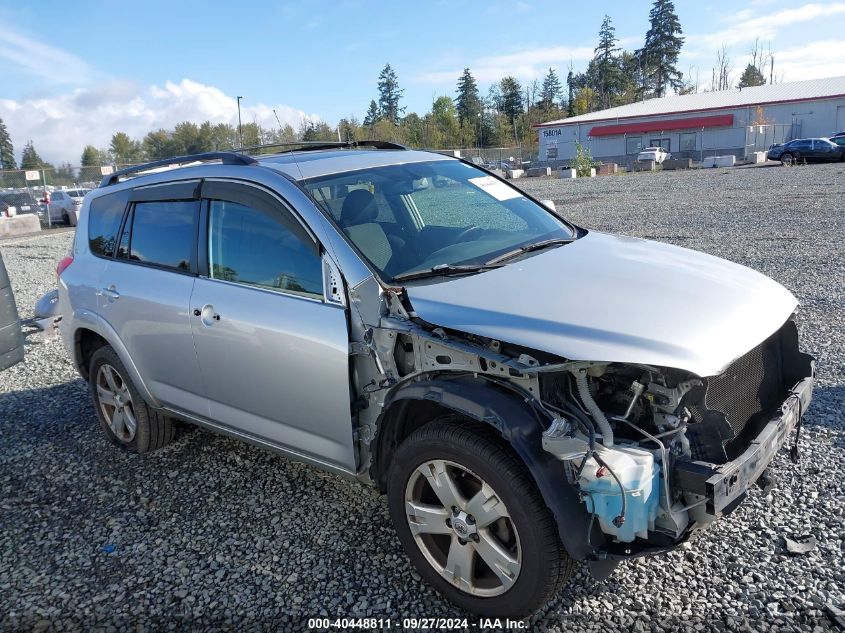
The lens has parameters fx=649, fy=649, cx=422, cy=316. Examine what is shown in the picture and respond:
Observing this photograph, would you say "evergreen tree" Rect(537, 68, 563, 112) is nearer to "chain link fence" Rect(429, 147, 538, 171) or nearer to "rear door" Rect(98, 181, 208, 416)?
"chain link fence" Rect(429, 147, 538, 171)

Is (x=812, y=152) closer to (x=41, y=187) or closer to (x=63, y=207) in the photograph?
(x=63, y=207)

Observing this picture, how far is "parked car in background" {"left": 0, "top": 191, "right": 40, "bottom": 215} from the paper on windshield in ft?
103

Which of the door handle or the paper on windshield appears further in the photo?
the paper on windshield

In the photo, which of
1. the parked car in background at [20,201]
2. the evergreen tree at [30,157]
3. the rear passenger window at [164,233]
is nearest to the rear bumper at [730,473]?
the rear passenger window at [164,233]

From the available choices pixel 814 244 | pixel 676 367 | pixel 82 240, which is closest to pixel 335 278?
pixel 676 367

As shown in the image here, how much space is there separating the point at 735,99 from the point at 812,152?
2382 cm

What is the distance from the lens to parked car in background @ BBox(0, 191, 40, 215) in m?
30.0

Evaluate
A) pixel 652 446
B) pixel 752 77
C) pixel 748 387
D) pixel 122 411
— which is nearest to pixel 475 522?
pixel 652 446

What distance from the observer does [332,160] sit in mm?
3805

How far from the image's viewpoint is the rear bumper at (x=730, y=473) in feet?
7.66

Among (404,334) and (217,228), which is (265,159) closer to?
(217,228)

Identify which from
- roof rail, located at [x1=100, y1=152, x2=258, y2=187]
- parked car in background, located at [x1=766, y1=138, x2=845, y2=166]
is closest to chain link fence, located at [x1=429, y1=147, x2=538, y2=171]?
parked car in background, located at [x1=766, y1=138, x2=845, y2=166]

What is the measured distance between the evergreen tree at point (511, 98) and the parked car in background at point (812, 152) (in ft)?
205

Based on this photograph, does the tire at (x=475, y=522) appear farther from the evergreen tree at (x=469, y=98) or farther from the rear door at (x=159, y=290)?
the evergreen tree at (x=469, y=98)
